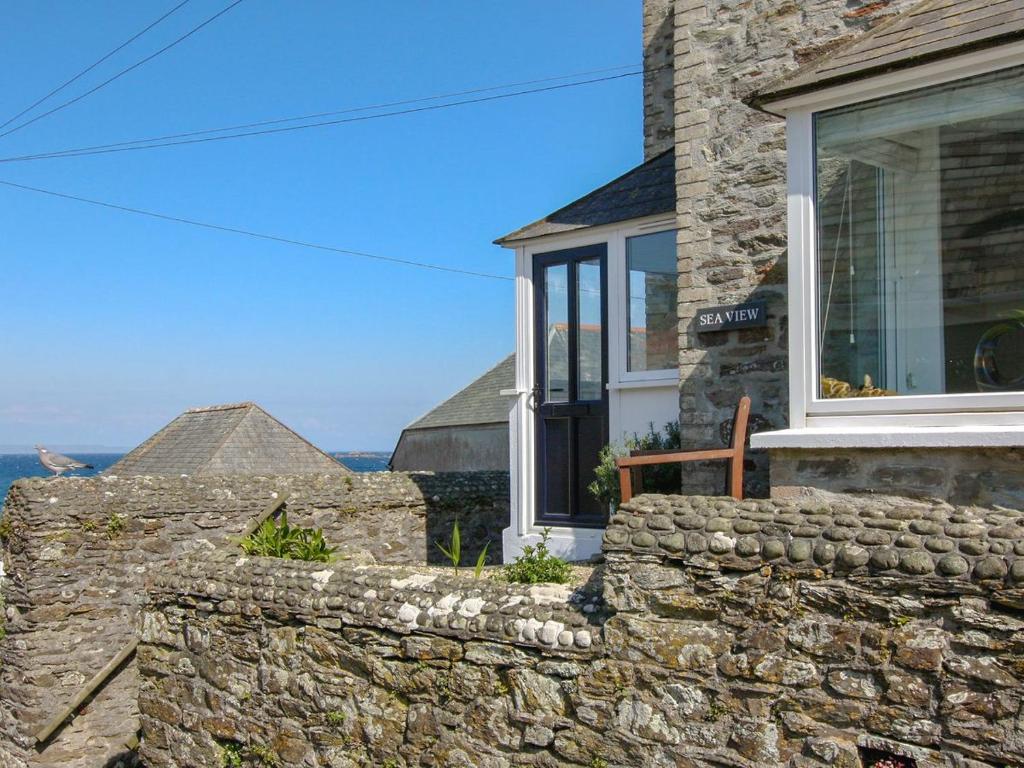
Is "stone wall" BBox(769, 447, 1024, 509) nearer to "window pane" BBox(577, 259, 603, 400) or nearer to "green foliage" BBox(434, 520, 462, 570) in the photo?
"green foliage" BBox(434, 520, 462, 570)

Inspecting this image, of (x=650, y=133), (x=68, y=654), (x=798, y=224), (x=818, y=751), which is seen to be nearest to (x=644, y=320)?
(x=650, y=133)

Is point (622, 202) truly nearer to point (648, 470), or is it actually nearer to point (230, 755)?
point (648, 470)

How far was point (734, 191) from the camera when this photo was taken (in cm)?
780

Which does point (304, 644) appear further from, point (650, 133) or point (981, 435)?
point (650, 133)

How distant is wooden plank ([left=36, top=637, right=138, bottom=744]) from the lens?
33.6 ft

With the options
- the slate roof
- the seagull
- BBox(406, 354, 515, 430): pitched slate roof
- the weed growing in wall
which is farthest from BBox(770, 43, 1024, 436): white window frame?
BBox(406, 354, 515, 430): pitched slate roof

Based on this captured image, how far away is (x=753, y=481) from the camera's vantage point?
752 centimetres

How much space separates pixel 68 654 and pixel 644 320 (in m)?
6.60

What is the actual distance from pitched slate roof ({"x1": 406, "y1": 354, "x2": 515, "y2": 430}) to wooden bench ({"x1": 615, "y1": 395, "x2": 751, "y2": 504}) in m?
15.8

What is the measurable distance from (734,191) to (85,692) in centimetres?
787

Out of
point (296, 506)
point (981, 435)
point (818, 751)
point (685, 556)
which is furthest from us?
point (296, 506)

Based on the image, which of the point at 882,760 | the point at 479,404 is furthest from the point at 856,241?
the point at 479,404

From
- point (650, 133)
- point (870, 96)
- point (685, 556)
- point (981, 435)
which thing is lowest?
point (685, 556)

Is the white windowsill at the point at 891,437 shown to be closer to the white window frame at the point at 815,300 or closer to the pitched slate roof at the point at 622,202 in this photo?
the white window frame at the point at 815,300
